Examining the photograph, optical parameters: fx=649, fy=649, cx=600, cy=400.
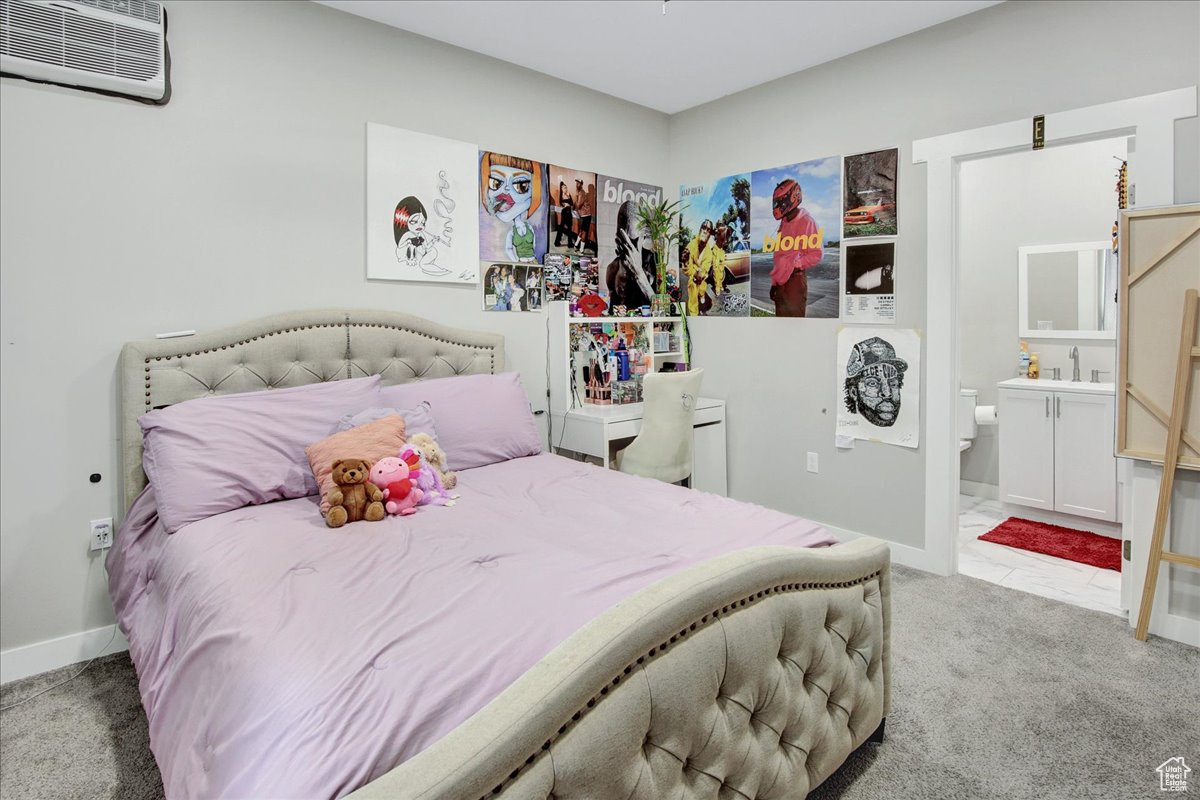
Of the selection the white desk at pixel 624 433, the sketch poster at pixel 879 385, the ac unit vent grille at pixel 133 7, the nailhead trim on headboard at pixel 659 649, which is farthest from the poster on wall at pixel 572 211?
the nailhead trim on headboard at pixel 659 649

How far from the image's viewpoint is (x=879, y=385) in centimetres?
336

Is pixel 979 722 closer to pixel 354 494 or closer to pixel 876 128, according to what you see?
pixel 354 494

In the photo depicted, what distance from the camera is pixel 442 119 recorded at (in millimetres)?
3197

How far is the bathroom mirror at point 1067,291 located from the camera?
157 inches

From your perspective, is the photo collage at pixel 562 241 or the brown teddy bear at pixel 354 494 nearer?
the brown teddy bear at pixel 354 494

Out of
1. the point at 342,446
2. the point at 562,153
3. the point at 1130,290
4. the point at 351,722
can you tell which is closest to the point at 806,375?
the point at 1130,290

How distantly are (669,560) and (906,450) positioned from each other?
7.16ft

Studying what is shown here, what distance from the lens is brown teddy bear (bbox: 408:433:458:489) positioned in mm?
2414

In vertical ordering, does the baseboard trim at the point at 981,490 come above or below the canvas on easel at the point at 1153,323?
below

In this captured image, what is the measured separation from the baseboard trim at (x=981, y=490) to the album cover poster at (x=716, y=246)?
212 centimetres

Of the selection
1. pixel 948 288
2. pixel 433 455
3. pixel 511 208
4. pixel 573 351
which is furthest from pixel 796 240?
pixel 433 455

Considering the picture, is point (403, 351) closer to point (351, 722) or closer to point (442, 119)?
point (442, 119)

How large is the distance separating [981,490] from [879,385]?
187 cm

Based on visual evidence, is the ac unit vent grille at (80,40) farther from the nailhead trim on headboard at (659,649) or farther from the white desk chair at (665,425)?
the nailhead trim on headboard at (659,649)
